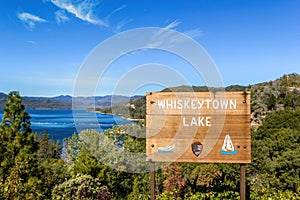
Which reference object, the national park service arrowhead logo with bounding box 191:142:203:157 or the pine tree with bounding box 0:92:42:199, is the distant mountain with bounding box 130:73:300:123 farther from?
the national park service arrowhead logo with bounding box 191:142:203:157

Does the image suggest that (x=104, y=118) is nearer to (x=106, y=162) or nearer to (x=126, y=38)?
(x=126, y=38)

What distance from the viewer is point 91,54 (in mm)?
4059

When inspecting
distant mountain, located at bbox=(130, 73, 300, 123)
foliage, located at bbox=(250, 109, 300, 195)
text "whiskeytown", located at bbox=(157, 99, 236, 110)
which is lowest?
foliage, located at bbox=(250, 109, 300, 195)

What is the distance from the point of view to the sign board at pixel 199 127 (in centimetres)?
406

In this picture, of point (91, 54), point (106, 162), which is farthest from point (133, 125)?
point (106, 162)

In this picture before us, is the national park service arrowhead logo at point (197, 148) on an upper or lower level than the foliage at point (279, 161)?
upper

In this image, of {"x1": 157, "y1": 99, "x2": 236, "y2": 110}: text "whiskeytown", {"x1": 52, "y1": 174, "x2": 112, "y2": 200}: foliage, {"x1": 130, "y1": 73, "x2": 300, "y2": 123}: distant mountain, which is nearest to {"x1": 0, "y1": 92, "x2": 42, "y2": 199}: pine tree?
{"x1": 52, "y1": 174, "x2": 112, "y2": 200}: foliage

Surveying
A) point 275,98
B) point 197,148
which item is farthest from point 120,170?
point 275,98

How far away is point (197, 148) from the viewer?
4.09 metres

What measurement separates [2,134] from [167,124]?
4.35 metres

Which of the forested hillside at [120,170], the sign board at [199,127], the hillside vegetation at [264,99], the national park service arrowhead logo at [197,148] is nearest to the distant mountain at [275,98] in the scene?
the hillside vegetation at [264,99]

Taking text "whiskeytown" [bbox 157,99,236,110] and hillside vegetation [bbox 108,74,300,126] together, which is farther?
hillside vegetation [bbox 108,74,300,126]

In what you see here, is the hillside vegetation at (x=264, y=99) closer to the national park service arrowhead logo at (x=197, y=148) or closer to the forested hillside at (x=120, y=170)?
the forested hillside at (x=120, y=170)

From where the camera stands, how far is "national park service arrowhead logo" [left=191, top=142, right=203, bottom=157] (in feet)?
13.4
